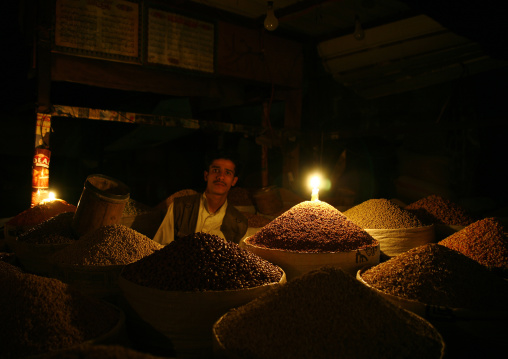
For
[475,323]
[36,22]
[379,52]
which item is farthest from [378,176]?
[36,22]

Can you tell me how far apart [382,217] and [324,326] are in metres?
1.30

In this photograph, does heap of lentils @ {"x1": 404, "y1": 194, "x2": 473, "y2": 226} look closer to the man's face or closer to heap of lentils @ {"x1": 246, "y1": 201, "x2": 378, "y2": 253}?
heap of lentils @ {"x1": 246, "y1": 201, "x2": 378, "y2": 253}

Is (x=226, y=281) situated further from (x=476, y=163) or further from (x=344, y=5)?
(x=476, y=163)

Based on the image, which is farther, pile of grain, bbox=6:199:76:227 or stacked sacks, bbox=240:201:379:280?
pile of grain, bbox=6:199:76:227

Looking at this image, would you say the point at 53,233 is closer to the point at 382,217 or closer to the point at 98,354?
the point at 98,354

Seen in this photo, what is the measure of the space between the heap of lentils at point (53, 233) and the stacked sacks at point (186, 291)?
699 millimetres

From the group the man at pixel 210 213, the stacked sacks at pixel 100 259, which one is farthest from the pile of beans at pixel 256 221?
the stacked sacks at pixel 100 259

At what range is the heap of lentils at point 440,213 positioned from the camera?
2361mm

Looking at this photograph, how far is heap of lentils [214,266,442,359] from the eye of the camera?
2.96ft

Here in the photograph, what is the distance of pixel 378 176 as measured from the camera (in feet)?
13.1

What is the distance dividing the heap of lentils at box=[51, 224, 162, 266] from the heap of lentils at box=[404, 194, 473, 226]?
1.74 m

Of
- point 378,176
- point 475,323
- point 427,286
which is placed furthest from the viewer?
point 378,176

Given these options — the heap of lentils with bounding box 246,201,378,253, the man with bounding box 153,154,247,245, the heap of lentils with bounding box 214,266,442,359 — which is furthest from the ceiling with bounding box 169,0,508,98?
the heap of lentils with bounding box 214,266,442,359

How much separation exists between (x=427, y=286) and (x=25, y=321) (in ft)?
4.02
